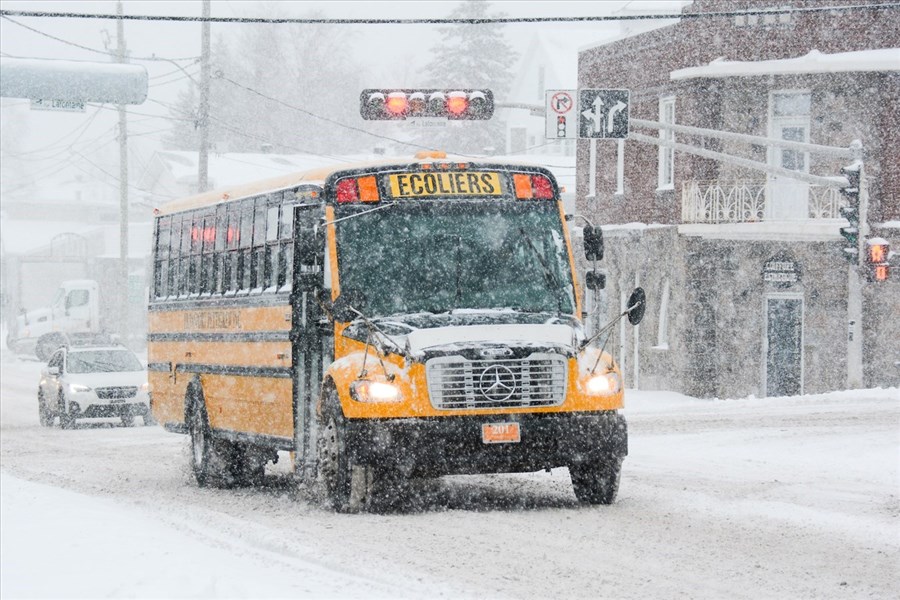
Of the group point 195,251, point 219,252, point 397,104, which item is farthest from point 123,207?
point 219,252

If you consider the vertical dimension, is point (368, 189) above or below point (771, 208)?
below

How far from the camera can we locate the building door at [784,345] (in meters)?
37.3

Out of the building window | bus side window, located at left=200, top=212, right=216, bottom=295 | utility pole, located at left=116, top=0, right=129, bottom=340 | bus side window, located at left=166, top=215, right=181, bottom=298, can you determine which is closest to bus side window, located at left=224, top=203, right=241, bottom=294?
bus side window, located at left=200, top=212, right=216, bottom=295

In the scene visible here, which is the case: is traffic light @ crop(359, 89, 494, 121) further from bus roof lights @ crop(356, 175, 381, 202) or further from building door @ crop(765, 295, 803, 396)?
building door @ crop(765, 295, 803, 396)

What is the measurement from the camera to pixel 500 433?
539 inches

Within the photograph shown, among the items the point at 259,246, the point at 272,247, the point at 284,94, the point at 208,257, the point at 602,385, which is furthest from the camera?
the point at 284,94

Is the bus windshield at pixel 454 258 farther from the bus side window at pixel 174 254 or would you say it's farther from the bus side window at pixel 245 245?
the bus side window at pixel 174 254

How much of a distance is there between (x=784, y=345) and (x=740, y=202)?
3.31m

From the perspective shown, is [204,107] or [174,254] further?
[204,107]

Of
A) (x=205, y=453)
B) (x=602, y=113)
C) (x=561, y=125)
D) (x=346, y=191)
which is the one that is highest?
(x=602, y=113)

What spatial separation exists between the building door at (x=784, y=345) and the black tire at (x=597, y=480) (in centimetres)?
2341

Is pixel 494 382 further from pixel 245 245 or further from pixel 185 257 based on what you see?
pixel 185 257

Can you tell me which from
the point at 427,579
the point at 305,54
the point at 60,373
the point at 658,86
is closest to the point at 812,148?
the point at 658,86

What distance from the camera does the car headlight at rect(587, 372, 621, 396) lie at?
1414 centimetres
